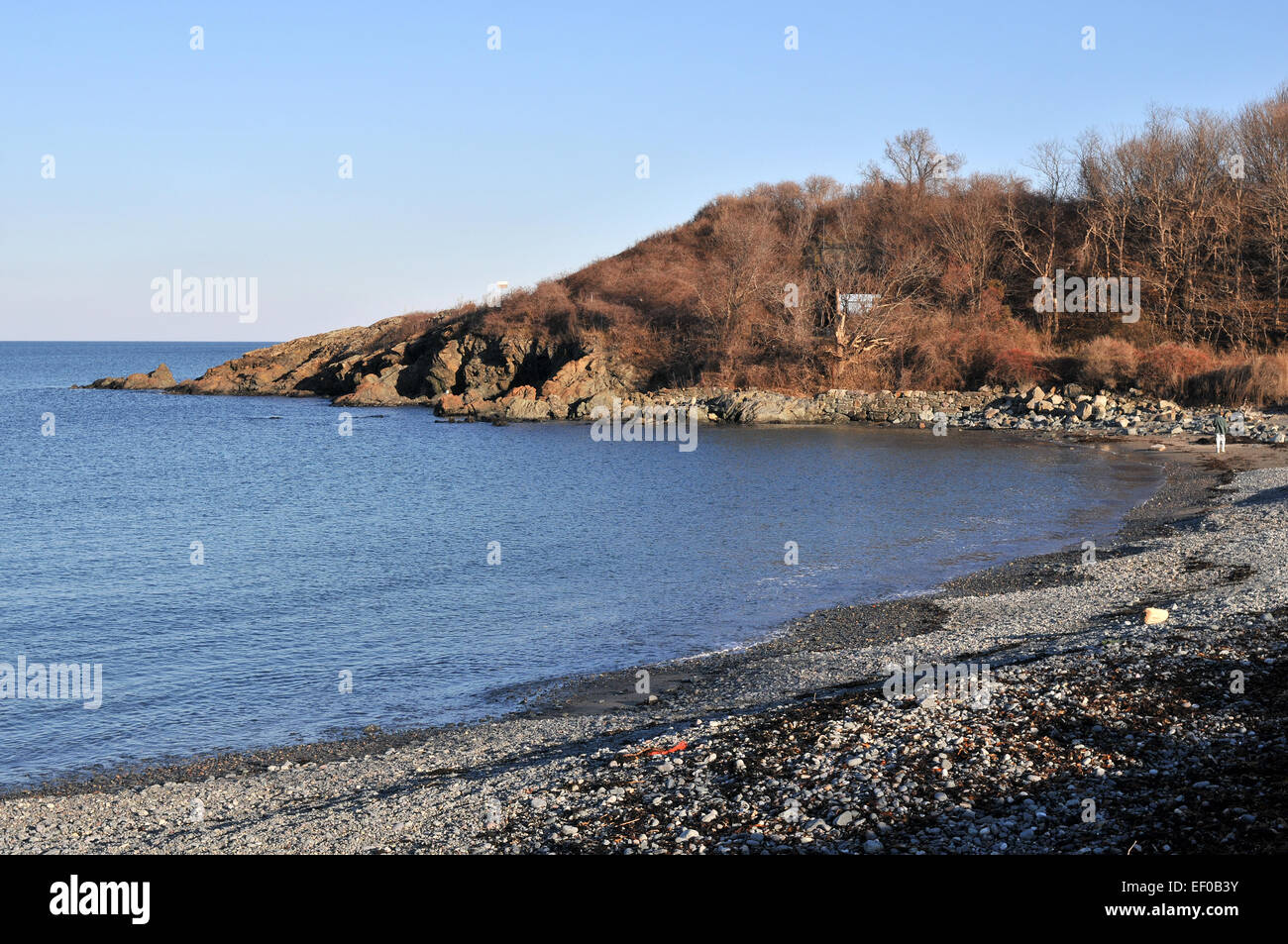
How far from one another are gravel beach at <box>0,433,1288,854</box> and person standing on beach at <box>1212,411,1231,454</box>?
30683 millimetres

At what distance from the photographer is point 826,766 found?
10828 mm

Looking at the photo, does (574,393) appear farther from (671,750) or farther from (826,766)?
(826,766)

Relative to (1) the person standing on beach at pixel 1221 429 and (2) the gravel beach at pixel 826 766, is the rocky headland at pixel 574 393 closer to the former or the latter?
(1) the person standing on beach at pixel 1221 429

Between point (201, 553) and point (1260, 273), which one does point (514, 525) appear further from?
point (1260, 273)

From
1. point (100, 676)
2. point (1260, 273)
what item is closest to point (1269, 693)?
point (100, 676)

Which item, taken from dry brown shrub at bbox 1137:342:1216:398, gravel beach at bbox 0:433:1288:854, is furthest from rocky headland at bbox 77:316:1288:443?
gravel beach at bbox 0:433:1288:854

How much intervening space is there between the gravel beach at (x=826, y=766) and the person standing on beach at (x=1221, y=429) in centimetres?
3068

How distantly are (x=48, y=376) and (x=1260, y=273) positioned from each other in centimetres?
16898

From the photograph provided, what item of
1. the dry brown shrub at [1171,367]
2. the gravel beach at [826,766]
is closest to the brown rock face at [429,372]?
the dry brown shrub at [1171,367]

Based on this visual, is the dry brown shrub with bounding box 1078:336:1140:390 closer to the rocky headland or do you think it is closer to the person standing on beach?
the rocky headland

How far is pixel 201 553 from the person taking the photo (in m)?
30.4

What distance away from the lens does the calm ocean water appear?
17.7 metres

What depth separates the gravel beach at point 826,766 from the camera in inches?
359
